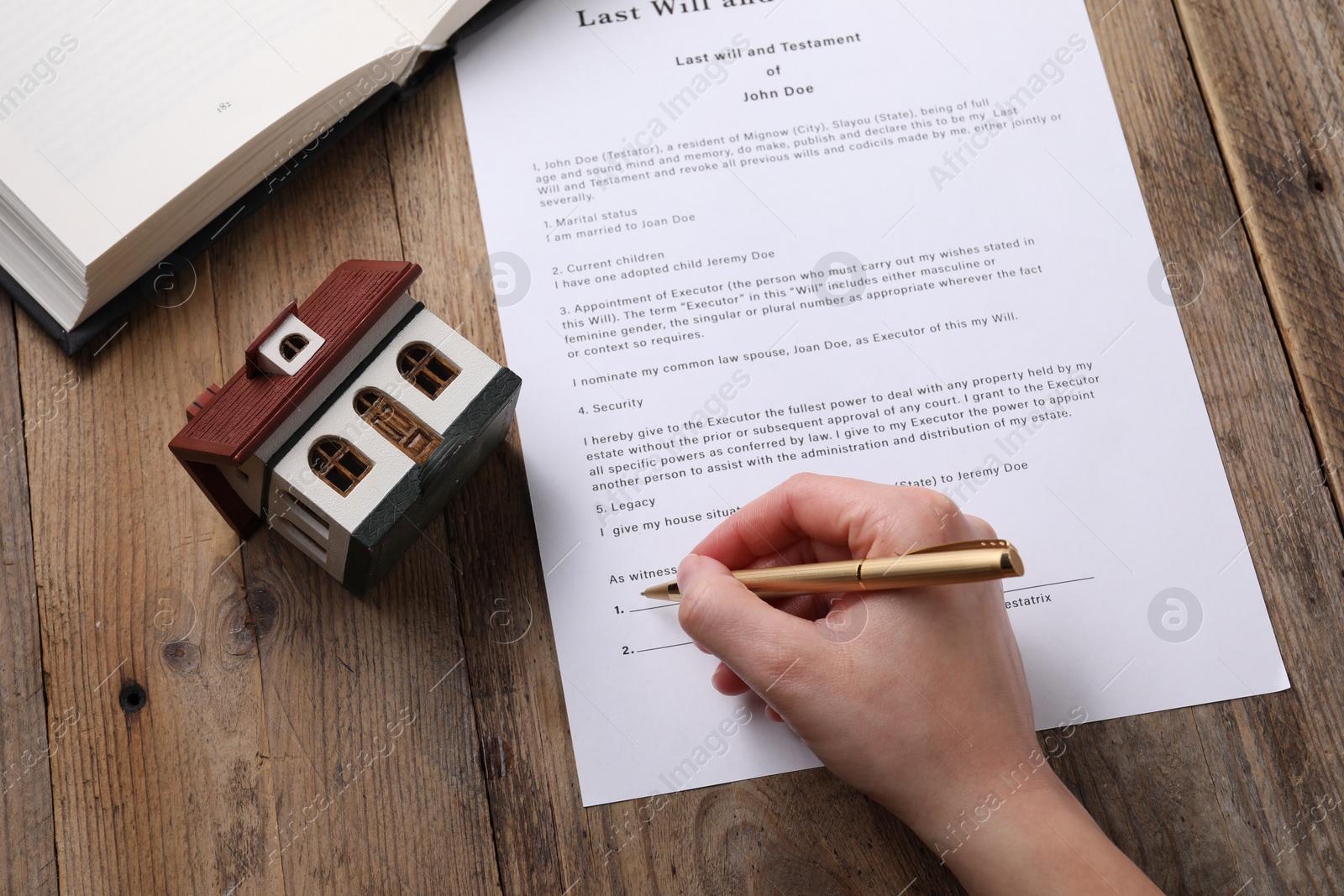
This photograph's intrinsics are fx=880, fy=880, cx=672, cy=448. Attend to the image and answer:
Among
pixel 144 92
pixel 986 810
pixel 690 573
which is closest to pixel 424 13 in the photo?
pixel 144 92

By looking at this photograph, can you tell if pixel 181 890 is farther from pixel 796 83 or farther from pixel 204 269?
pixel 796 83

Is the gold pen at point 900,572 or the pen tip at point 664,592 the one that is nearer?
the gold pen at point 900,572

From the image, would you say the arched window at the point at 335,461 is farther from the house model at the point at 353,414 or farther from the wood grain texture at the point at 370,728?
the wood grain texture at the point at 370,728

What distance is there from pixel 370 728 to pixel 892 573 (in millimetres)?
383

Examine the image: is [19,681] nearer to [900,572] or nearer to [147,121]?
[147,121]

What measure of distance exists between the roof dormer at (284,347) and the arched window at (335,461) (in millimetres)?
48

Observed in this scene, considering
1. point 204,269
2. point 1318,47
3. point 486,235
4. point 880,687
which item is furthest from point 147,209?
point 1318,47

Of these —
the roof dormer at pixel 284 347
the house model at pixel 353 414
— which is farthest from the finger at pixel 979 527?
the roof dormer at pixel 284 347

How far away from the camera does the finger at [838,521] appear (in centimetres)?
56

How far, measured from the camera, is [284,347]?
552mm

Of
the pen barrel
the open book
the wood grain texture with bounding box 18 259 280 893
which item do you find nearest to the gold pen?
the pen barrel

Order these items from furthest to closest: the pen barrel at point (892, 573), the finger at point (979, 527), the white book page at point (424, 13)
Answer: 1. the white book page at point (424, 13)
2. the finger at point (979, 527)
3. the pen barrel at point (892, 573)

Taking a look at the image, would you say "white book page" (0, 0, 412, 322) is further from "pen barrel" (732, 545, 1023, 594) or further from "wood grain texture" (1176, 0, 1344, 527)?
"wood grain texture" (1176, 0, 1344, 527)

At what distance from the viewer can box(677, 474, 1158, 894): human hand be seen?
1.75ft
